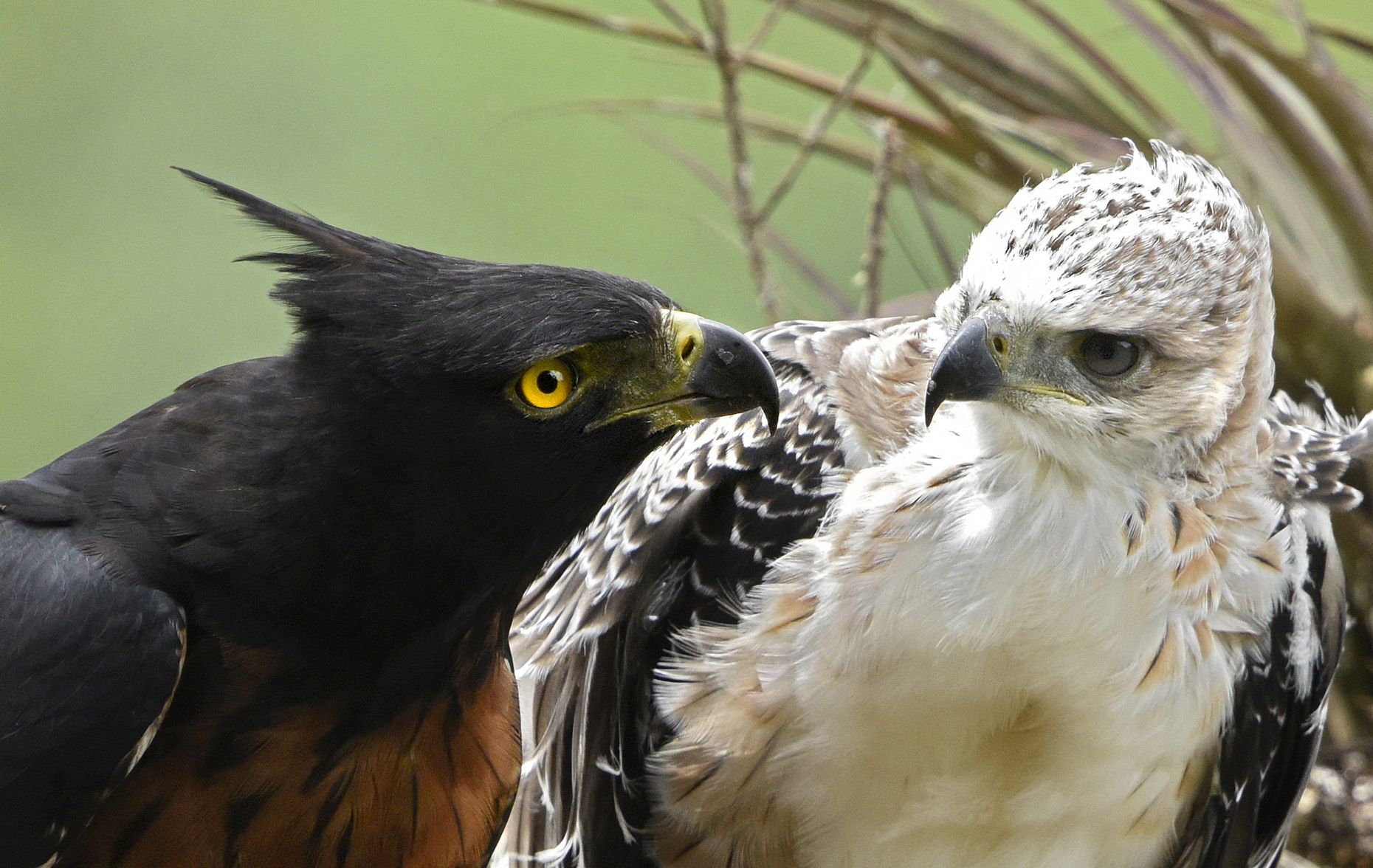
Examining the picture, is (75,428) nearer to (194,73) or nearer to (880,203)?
(194,73)

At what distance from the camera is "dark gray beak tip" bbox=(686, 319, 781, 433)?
4.61ft

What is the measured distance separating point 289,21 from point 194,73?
11.4 inches

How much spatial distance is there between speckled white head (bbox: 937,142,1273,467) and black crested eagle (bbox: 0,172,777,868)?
0.93ft

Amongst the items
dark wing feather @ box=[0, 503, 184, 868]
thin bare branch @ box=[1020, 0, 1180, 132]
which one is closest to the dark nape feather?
dark wing feather @ box=[0, 503, 184, 868]

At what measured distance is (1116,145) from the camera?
8.54ft

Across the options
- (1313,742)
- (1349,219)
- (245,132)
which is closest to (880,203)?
(1313,742)

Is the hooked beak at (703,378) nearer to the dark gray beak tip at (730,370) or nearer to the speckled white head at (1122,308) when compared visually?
the dark gray beak tip at (730,370)

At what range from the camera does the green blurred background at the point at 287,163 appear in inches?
142

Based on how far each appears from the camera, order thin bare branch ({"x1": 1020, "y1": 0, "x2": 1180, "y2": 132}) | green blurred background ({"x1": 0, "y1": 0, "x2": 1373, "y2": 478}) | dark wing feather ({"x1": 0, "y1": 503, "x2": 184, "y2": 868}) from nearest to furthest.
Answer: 1. dark wing feather ({"x1": 0, "y1": 503, "x2": 184, "y2": 868})
2. thin bare branch ({"x1": 1020, "y1": 0, "x2": 1180, "y2": 132})
3. green blurred background ({"x1": 0, "y1": 0, "x2": 1373, "y2": 478})

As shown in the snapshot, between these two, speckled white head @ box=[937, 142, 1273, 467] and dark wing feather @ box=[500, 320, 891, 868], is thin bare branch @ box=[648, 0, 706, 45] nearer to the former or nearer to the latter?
dark wing feather @ box=[500, 320, 891, 868]

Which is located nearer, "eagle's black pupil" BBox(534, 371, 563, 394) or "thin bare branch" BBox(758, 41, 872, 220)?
"eagle's black pupil" BBox(534, 371, 563, 394)

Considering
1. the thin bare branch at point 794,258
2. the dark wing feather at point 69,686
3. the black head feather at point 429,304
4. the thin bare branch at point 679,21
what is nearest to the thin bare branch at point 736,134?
the thin bare branch at point 679,21

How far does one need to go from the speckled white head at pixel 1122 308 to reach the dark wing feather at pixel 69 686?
0.89 m

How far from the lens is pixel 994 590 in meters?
1.56
